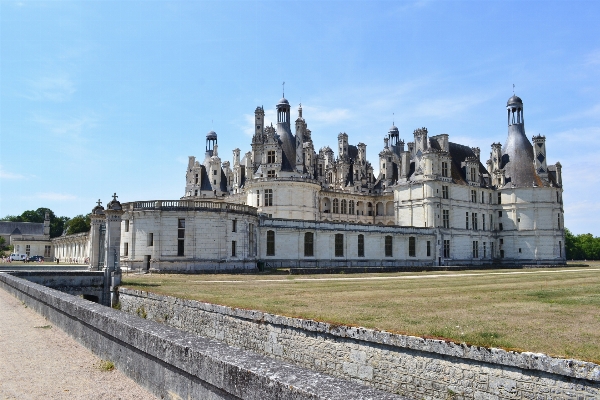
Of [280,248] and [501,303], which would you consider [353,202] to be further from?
[501,303]

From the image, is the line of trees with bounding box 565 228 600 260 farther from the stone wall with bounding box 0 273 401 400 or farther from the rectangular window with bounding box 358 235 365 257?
Result: the stone wall with bounding box 0 273 401 400

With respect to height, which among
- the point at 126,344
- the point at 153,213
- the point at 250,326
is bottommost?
the point at 250,326

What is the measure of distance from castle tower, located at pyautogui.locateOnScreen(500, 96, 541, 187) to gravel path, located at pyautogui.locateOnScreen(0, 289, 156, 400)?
64.8m

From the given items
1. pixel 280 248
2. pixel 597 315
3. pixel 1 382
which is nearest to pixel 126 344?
pixel 1 382

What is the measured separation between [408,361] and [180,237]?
2985 cm

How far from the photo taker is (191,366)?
236 inches

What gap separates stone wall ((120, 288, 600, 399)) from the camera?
8.09m

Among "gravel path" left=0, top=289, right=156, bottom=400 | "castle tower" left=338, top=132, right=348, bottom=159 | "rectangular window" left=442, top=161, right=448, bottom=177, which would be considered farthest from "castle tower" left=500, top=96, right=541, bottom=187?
"gravel path" left=0, top=289, right=156, bottom=400

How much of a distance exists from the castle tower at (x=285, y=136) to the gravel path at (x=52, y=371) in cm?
4494

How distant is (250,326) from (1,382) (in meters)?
8.05

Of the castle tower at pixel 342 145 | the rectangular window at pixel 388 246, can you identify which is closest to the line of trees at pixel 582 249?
the castle tower at pixel 342 145

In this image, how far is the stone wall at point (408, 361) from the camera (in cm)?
809

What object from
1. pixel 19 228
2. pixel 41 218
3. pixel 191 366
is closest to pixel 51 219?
pixel 41 218

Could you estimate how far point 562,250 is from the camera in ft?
213
